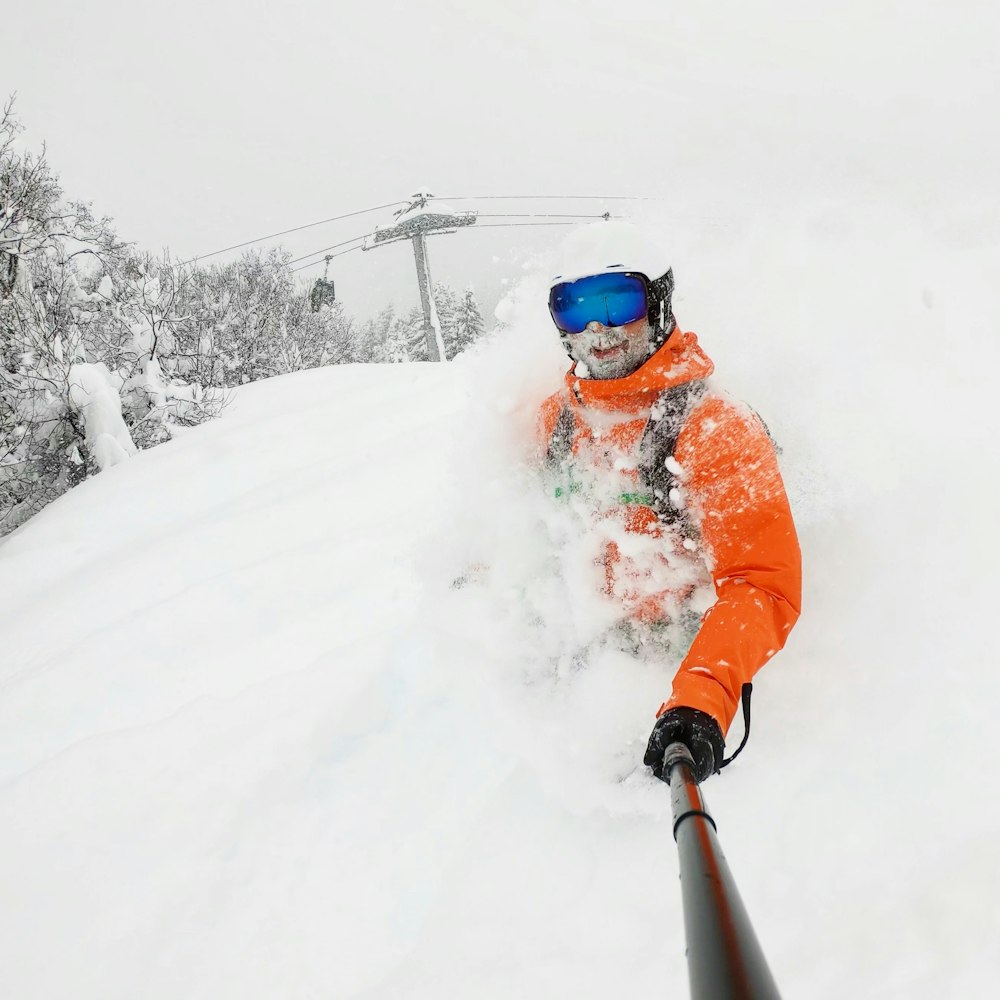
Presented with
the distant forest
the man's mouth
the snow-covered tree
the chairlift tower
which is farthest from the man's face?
the snow-covered tree

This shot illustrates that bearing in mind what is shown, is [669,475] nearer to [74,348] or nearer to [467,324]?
[74,348]

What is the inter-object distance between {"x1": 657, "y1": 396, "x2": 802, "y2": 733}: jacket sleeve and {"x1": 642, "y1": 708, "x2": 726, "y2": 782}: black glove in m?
0.04

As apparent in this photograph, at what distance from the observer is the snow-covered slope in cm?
172

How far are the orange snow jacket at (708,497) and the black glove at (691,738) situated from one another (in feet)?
0.14

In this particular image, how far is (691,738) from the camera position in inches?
58.7

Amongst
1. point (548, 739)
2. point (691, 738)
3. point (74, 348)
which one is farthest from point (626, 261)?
point (74, 348)

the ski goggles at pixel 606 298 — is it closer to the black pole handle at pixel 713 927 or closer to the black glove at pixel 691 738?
the black glove at pixel 691 738

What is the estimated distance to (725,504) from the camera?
1.81 metres

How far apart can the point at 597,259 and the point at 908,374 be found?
67.2 inches

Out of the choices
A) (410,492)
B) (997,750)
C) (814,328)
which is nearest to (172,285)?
(410,492)

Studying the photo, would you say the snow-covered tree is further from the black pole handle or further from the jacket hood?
the black pole handle

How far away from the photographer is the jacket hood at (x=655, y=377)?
2012 mm

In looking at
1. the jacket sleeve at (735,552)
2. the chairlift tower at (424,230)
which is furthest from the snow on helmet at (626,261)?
the chairlift tower at (424,230)

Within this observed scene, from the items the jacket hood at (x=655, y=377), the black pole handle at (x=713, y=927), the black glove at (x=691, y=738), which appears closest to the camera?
the black pole handle at (x=713, y=927)
